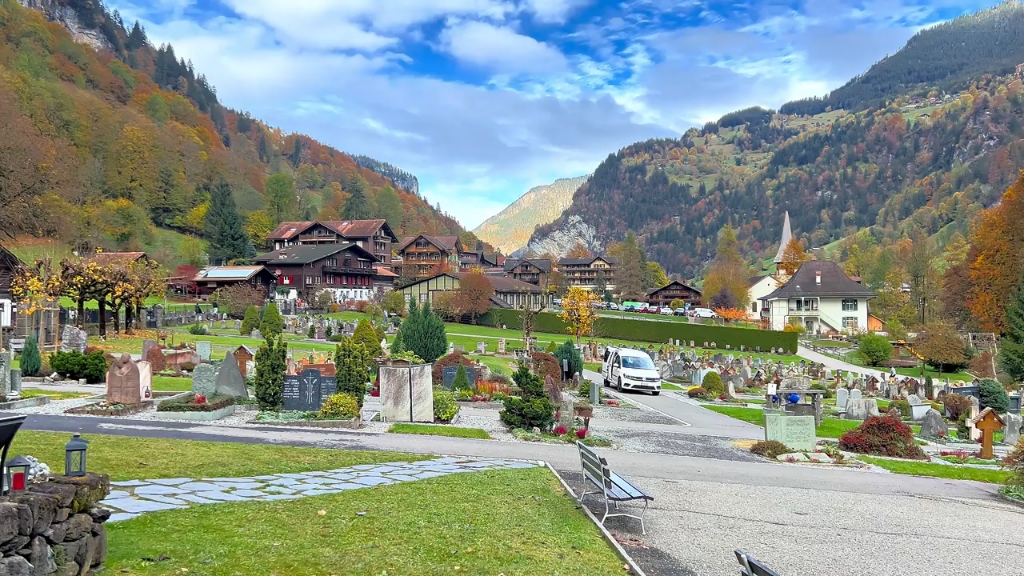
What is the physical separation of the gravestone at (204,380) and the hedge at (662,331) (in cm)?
4956

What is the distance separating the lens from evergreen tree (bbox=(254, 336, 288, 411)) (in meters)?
18.6

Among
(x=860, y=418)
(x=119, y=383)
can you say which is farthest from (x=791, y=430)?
(x=119, y=383)

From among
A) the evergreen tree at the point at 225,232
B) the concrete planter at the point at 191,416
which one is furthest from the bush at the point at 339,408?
the evergreen tree at the point at 225,232

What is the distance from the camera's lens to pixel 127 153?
318 ft

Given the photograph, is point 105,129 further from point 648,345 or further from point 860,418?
point 860,418

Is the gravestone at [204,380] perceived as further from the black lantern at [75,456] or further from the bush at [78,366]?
the black lantern at [75,456]

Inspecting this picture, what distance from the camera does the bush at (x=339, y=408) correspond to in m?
17.7

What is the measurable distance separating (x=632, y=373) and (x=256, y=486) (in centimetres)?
2283

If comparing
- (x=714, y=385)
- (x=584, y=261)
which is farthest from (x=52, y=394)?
(x=584, y=261)

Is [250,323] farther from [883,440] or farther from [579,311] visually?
[883,440]

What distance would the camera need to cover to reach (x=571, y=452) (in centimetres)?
1527

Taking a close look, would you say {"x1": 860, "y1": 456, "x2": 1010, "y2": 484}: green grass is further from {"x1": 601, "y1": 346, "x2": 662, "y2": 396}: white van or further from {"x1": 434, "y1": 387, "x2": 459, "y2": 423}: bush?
{"x1": 601, "y1": 346, "x2": 662, "y2": 396}: white van

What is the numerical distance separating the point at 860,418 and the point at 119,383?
24.6 m

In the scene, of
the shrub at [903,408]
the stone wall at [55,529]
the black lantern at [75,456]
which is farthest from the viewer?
→ the shrub at [903,408]
